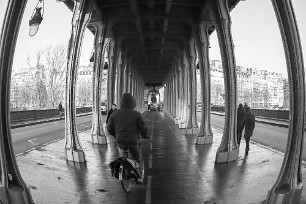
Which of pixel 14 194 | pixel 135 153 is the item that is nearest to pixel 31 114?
pixel 135 153

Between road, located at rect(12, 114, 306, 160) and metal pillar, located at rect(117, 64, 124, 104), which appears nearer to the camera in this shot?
road, located at rect(12, 114, 306, 160)

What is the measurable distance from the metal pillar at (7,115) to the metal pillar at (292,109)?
13.4ft

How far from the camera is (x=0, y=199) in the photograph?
5945 millimetres

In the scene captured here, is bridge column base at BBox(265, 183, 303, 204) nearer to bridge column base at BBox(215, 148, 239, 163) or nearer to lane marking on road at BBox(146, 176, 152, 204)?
lane marking on road at BBox(146, 176, 152, 204)

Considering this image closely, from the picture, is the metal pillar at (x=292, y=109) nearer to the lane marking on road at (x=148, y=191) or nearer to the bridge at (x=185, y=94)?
the bridge at (x=185, y=94)

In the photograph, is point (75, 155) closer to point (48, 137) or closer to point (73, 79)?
point (73, 79)

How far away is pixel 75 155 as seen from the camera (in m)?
11.7

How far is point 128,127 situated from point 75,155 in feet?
16.4

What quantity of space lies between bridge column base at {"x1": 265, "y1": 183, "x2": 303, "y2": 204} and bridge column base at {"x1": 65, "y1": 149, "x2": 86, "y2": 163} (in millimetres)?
6889

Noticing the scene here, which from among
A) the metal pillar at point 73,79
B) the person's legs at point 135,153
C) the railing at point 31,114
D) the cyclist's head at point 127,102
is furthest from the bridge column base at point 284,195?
the railing at point 31,114

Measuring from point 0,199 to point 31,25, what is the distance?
410cm

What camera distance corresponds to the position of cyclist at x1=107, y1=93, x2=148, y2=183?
7223 mm

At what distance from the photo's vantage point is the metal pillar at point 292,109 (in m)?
5.89

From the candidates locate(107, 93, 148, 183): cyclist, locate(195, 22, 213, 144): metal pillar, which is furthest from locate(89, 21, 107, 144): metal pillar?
locate(107, 93, 148, 183): cyclist
